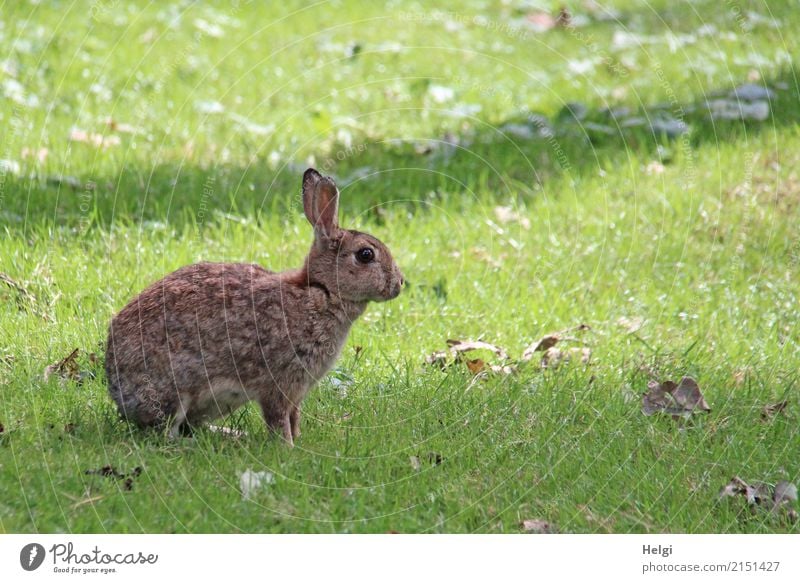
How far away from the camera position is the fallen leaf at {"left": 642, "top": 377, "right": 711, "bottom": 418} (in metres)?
6.43

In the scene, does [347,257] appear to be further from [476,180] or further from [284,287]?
[476,180]

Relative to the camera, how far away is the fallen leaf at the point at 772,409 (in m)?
6.46

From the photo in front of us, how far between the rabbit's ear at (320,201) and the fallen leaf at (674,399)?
1.98 m

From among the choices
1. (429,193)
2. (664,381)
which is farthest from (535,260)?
(664,381)

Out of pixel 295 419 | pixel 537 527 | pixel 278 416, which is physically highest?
pixel 278 416

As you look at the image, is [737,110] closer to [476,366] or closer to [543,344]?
[543,344]

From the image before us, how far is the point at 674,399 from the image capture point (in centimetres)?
651

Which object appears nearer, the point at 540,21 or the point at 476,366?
the point at 476,366

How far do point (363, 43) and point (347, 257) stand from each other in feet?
22.1

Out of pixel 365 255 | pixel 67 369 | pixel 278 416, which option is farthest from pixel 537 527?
pixel 67 369

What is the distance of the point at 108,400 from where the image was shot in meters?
6.20
